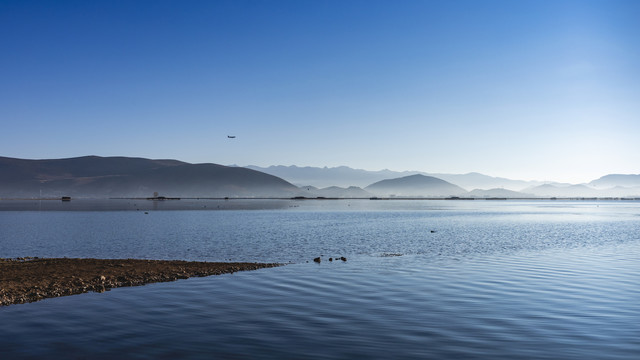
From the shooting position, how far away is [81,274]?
3112 centimetres

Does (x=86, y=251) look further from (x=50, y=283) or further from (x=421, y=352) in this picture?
(x=421, y=352)

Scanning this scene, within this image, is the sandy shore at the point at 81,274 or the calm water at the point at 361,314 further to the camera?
the sandy shore at the point at 81,274

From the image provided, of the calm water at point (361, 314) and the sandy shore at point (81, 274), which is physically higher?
the sandy shore at point (81, 274)

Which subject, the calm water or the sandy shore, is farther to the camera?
the sandy shore

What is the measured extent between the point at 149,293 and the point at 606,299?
24612mm

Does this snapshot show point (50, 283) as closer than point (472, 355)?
No

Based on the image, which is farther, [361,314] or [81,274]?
[81,274]

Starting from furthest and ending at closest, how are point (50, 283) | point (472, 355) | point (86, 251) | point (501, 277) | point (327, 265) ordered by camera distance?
point (86, 251) → point (327, 265) → point (501, 277) → point (50, 283) → point (472, 355)

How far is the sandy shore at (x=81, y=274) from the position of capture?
26047 mm

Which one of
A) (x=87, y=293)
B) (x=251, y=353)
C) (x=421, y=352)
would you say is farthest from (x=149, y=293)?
(x=421, y=352)

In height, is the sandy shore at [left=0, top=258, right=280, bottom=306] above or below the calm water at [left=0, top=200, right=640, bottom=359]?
above

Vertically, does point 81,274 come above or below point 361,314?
above

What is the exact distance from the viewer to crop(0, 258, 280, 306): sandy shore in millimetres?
26047

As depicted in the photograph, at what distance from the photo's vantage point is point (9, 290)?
1006 inches
